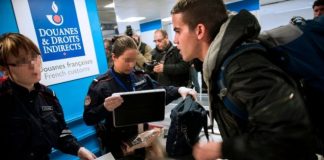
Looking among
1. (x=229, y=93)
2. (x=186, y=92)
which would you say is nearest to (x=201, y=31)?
(x=229, y=93)

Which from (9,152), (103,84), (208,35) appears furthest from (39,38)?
(208,35)

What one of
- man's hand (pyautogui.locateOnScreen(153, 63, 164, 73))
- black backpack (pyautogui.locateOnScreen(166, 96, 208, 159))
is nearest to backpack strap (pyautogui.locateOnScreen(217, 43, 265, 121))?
black backpack (pyautogui.locateOnScreen(166, 96, 208, 159))

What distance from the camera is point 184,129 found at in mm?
1512

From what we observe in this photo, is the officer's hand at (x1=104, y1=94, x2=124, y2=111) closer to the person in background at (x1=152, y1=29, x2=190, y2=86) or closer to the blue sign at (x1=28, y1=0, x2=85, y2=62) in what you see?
the blue sign at (x1=28, y1=0, x2=85, y2=62)

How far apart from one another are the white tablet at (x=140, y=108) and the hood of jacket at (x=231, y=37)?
0.78m

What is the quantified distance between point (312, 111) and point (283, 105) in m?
0.24

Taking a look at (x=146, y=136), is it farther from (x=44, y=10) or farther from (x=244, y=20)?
(x=44, y=10)

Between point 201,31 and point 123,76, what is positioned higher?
point 201,31

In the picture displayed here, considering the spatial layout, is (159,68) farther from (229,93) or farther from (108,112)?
(229,93)

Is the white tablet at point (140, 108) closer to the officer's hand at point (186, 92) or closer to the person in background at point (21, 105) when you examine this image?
the officer's hand at point (186, 92)

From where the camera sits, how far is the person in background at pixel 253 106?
2.17 feet

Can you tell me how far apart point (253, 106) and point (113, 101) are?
3.35 feet

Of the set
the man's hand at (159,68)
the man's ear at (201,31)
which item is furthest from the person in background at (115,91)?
the man's hand at (159,68)

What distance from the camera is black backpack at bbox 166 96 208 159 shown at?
151 centimetres
